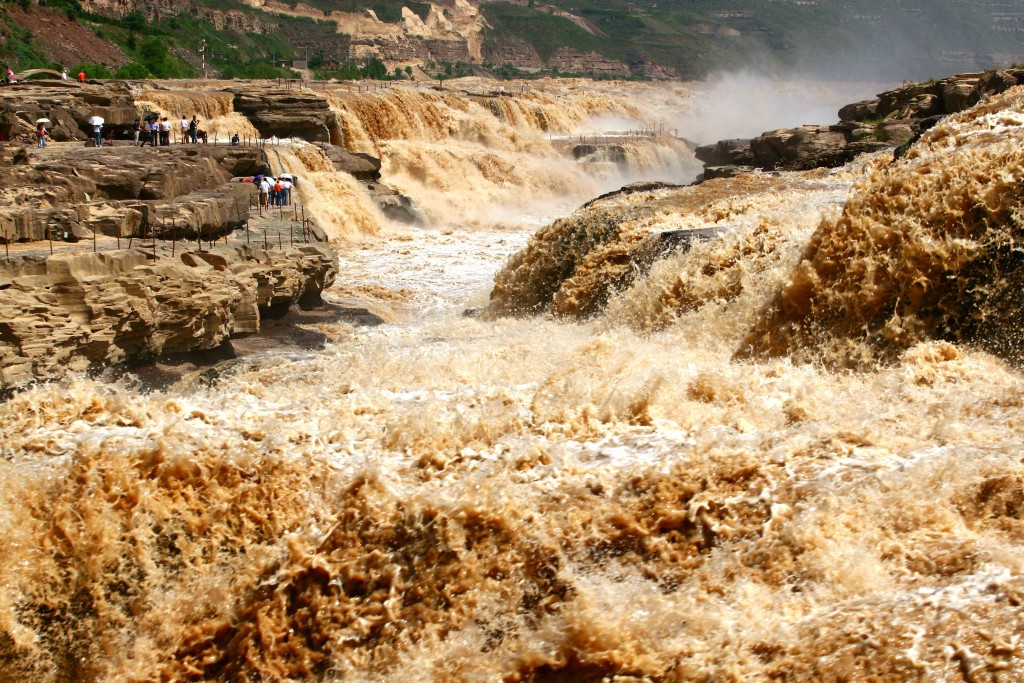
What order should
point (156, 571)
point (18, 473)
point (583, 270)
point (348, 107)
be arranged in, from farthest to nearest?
point (348, 107) < point (583, 270) < point (18, 473) < point (156, 571)

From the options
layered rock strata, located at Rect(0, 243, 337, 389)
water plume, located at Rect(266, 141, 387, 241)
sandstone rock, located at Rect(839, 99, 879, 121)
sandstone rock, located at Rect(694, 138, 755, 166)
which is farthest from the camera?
sandstone rock, located at Rect(839, 99, 879, 121)

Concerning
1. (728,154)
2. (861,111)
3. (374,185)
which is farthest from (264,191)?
(861,111)

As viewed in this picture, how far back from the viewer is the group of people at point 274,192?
1391 centimetres

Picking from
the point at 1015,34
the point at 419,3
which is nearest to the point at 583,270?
the point at 419,3

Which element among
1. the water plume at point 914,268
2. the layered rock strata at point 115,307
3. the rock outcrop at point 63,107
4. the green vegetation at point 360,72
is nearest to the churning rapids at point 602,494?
the water plume at point 914,268

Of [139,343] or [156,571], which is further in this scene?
[139,343]

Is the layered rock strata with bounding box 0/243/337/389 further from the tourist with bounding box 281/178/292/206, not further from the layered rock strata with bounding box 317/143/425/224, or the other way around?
the layered rock strata with bounding box 317/143/425/224

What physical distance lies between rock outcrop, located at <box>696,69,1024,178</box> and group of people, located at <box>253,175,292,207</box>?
289 inches

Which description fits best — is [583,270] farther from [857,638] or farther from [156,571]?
[857,638]

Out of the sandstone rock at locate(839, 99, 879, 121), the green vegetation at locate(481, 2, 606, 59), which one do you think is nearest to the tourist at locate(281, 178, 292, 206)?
the sandstone rock at locate(839, 99, 879, 121)

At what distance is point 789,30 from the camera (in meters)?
80.4

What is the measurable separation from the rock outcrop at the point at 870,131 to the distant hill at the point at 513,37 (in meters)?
22.5

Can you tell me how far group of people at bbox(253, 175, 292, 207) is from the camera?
13914 mm

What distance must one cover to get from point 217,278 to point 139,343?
37.5 inches
